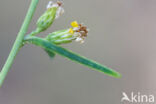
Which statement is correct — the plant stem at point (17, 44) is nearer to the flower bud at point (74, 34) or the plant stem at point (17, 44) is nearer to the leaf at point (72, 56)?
the leaf at point (72, 56)

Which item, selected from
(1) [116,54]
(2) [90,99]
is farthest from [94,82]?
(1) [116,54]

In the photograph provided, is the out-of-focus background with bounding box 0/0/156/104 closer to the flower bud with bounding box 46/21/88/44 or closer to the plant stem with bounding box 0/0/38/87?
the flower bud with bounding box 46/21/88/44

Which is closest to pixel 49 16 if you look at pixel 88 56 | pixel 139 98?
pixel 139 98

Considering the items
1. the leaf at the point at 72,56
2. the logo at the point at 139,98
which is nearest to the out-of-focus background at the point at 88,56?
the logo at the point at 139,98

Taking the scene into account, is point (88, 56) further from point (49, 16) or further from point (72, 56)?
point (72, 56)

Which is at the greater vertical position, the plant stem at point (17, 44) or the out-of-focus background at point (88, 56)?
the out-of-focus background at point (88, 56)
